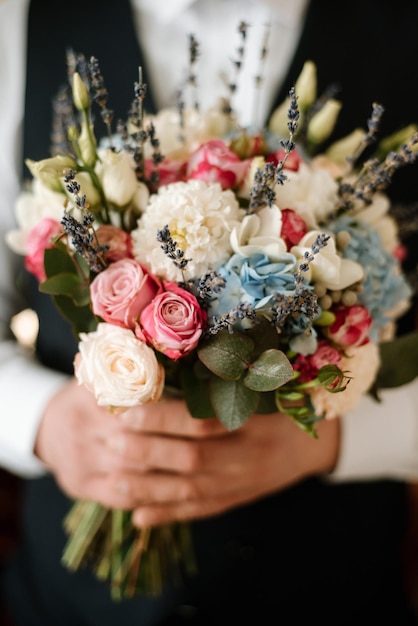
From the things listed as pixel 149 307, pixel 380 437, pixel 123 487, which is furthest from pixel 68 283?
pixel 380 437

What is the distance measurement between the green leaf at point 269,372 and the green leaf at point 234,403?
0.09 ft

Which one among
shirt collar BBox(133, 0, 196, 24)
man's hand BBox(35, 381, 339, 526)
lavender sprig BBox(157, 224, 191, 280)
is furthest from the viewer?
shirt collar BBox(133, 0, 196, 24)

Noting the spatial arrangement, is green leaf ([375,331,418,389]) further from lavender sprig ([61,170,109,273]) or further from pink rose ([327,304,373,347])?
lavender sprig ([61,170,109,273])

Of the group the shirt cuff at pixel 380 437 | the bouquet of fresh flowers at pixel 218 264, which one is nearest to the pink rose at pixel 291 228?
the bouquet of fresh flowers at pixel 218 264

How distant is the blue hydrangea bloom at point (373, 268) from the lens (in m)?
0.48

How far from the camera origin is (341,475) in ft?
2.63

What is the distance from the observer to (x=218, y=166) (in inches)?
18.2

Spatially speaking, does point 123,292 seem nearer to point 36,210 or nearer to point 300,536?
point 36,210

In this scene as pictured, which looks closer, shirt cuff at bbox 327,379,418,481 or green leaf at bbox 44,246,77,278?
green leaf at bbox 44,246,77,278

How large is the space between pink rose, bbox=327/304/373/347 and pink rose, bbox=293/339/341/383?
13mm

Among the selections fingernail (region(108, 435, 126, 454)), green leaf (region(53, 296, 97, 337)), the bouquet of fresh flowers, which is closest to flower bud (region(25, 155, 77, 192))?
the bouquet of fresh flowers

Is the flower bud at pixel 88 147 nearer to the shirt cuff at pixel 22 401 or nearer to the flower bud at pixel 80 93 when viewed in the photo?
the flower bud at pixel 80 93

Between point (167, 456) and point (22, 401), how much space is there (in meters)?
0.26

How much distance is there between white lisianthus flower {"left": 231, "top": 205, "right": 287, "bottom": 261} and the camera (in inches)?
16.8
